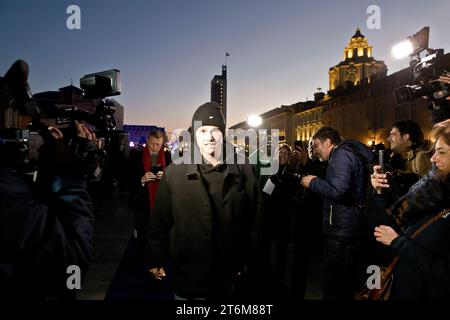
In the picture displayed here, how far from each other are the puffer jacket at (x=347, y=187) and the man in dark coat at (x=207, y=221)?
1026mm

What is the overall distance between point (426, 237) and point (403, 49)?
10.2ft

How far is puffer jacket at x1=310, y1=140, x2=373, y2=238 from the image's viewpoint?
3.37 meters

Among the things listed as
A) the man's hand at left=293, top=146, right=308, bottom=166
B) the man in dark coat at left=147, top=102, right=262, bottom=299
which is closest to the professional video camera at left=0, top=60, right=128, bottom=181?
the man in dark coat at left=147, top=102, right=262, bottom=299

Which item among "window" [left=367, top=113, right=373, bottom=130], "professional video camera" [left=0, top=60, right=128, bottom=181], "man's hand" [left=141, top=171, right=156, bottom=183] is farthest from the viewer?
"window" [left=367, top=113, right=373, bottom=130]

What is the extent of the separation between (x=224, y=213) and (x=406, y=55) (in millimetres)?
3373

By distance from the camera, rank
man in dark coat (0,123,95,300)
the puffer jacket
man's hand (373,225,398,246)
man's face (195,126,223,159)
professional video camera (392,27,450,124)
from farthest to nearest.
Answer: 1. professional video camera (392,27,450,124)
2. the puffer jacket
3. man's face (195,126,223,159)
4. man's hand (373,225,398,246)
5. man in dark coat (0,123,95,300)

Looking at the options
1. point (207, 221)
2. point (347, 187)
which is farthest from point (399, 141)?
point (207, 221)

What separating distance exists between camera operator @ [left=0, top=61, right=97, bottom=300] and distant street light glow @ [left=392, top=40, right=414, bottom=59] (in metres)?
4.20

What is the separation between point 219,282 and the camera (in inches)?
101

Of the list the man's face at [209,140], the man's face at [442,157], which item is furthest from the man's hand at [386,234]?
the man's face at [209,140]

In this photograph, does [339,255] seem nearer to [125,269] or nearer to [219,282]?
[219,282]

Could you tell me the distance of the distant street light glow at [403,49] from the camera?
13.5 ft

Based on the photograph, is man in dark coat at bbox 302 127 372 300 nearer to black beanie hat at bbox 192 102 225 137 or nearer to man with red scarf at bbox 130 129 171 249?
black beanie hat at bbox 192 102 225 137

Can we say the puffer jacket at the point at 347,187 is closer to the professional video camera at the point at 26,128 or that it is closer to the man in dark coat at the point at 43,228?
the professional video camera at the point at 26,128
